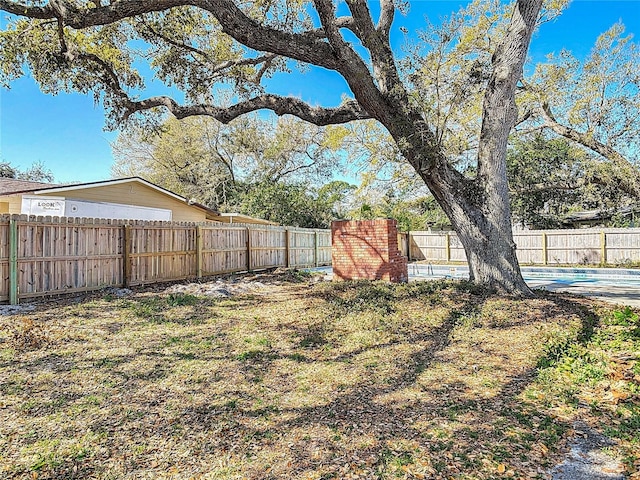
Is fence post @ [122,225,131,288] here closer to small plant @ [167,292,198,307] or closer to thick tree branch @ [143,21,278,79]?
small plant @ [167,292,198,307]

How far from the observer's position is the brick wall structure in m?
9.64

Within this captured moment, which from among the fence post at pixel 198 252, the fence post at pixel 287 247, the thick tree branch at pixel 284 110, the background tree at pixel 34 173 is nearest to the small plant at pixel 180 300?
the fence post at pixel 198 252

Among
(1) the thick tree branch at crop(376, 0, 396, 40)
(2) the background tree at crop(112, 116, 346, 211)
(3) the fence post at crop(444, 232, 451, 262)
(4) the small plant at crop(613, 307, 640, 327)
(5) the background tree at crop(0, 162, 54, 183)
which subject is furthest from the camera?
(5) the background tree at crop(0, 162, 54, 183)

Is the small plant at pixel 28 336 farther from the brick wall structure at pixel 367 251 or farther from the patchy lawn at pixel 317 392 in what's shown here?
the brick wall structure at pixel 367 251

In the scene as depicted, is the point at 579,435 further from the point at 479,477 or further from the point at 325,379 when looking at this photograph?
the point at 325,379

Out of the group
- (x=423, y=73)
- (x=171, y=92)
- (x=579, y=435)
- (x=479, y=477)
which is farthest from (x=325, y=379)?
(x=171, y=92)

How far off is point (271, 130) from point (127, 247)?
1634 centimetres

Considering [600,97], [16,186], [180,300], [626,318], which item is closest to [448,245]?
[600,97]

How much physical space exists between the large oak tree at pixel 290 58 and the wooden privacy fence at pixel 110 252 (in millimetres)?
3029

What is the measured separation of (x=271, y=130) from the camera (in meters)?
23.5

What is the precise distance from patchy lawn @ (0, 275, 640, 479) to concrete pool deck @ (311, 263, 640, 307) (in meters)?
2.47

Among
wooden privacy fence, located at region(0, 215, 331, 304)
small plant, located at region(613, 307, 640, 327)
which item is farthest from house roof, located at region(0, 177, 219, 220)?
small plant, located at region(613, 307, 640, 327)

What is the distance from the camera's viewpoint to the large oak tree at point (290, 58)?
19.8 feet

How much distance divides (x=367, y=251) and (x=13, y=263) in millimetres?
7449
